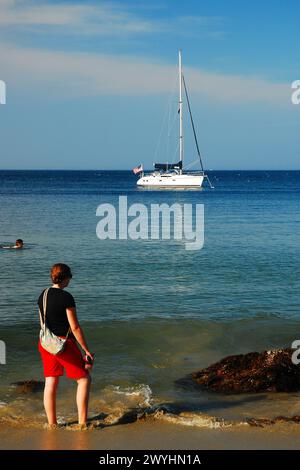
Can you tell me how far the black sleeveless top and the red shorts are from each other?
0.18 metres

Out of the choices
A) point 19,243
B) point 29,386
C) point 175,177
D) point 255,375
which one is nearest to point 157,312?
point 255,375

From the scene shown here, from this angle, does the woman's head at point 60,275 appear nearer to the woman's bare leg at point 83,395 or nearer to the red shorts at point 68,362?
the red shorts at point 68,362

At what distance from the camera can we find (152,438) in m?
6.90

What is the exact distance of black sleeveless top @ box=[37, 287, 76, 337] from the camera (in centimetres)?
676

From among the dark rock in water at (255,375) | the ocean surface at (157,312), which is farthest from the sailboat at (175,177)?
the dark rock in water at (255,375)

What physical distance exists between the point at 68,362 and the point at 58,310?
62 cm

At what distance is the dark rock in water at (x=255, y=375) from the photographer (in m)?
9.03

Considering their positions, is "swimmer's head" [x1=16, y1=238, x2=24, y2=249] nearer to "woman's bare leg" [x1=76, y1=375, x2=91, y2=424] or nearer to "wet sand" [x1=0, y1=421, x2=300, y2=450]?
"wet sand" [x1=0, y1=421, x2=300, y2=450]

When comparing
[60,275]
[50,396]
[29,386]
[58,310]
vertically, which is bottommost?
[29,386]

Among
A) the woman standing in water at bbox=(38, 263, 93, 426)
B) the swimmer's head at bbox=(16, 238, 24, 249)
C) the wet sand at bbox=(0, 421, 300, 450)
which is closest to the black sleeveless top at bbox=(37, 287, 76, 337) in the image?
the woman standing in water at bbox=(38, 263, 93, 426)

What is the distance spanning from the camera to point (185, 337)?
12266 mm

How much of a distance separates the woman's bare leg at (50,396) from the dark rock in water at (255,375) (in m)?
2.78

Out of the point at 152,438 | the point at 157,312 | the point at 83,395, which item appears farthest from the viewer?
the point at 157,312

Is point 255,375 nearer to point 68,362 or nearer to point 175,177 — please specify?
point 68,362
